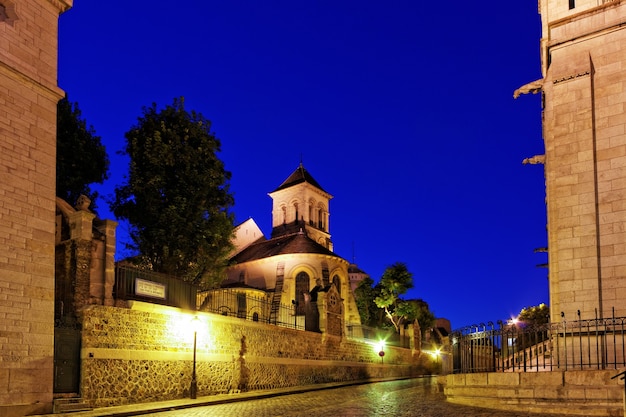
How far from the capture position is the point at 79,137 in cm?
2320

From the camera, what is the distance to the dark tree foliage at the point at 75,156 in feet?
72.2

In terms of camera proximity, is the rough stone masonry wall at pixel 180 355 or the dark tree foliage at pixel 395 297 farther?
the dark tree foliage at pixel 395 297

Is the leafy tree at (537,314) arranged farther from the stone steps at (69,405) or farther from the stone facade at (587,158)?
the stone steps at (69,405)

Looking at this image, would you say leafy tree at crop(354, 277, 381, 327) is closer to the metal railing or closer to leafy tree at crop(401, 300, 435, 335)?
leafy tree at crop(401, 300, 435, 335)

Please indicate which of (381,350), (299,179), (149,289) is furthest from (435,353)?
(149,289)

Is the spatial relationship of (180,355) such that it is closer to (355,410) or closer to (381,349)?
(355,410)

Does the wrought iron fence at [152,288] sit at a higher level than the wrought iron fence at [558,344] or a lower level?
higher

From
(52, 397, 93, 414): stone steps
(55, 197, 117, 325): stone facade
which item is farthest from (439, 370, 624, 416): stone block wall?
(55, 197, 117, 325): stone facade

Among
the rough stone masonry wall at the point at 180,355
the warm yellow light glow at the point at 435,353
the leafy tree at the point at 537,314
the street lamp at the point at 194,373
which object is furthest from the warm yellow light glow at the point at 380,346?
the street lamp at the point at 194,373

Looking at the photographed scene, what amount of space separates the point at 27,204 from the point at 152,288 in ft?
16.4

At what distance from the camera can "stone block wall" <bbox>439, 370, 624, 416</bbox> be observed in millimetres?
11789

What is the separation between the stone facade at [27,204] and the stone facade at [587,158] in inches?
481

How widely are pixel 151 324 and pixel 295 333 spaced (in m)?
9.89

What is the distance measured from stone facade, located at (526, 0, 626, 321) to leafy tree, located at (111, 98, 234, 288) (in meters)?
12.8
